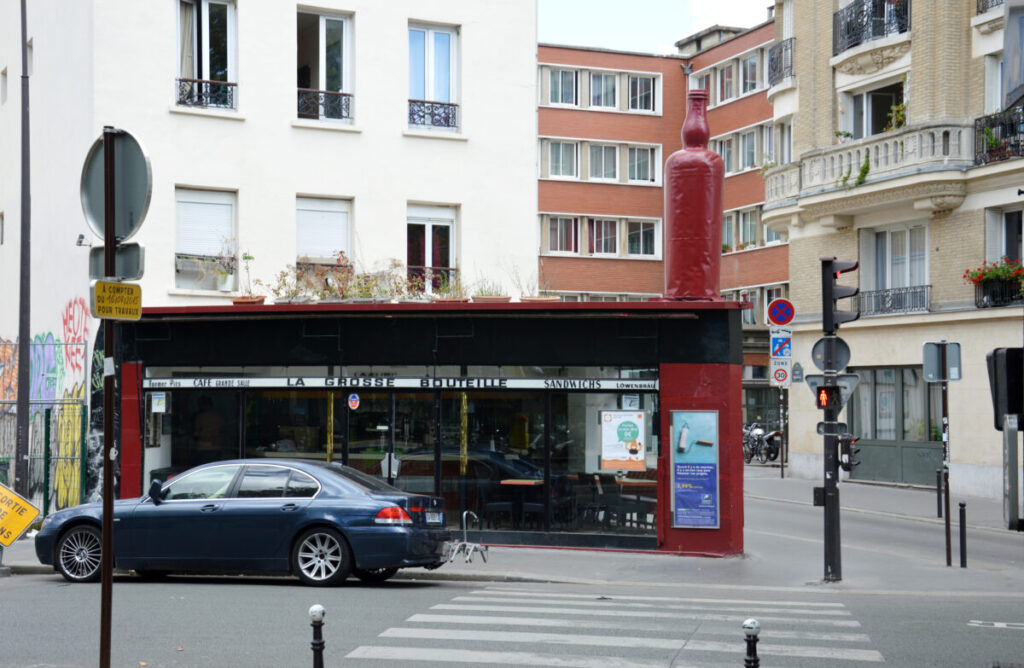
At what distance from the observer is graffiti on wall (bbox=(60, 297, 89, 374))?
819 inches

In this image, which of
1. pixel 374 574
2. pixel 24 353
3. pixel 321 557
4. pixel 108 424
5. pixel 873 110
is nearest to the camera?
pixel 108 424

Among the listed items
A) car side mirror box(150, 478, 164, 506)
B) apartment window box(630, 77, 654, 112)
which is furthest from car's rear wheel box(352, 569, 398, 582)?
apartment window box(630, 77, 654, 112)

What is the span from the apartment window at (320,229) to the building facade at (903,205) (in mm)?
14715

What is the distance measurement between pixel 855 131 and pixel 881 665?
25.1 metres

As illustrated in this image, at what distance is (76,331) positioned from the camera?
2122 centimetres

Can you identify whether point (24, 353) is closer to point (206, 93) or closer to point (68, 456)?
point (68, 456)

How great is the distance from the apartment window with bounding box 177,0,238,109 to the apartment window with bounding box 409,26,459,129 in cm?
318

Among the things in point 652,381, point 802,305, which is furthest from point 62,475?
point 802,305

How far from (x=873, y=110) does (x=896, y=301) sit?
5205 millimetres

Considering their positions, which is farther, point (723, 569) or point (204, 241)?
point (204, 241)

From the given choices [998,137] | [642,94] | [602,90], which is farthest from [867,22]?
[642,94]

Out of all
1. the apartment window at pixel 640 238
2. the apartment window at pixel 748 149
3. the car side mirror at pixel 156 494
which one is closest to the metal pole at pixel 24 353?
the car side mirror at pixel 156 494

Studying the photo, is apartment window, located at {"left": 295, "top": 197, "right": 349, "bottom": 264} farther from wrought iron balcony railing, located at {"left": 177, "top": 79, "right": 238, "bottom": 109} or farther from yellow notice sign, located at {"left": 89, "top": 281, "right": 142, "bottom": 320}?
yellow notice sign, located at {"left": 89, "top": 281, "right": 142, "bottom": 320}

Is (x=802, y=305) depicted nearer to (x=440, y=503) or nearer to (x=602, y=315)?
(x=602, y=315)
